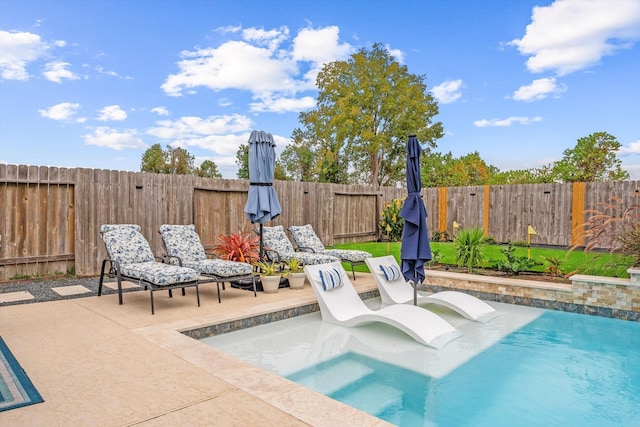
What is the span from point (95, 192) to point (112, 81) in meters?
7.17

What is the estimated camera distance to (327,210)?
12984 mm

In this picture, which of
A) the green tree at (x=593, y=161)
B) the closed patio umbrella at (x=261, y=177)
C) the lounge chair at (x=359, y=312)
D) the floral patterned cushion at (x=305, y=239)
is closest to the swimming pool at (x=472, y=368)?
the lounge chair at (x=359, y=312)

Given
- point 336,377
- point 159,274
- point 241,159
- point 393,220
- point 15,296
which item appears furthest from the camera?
point 241,159

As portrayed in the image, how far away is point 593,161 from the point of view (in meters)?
19.1

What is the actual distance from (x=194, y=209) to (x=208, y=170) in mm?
27571

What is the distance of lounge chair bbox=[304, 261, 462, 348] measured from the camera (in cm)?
470

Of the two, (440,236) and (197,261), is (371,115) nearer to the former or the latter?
(440,236)

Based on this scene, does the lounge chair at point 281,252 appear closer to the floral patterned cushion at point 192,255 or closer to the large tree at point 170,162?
the floral patterned cushion at point 192,255

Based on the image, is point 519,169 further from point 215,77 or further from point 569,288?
point 569,288

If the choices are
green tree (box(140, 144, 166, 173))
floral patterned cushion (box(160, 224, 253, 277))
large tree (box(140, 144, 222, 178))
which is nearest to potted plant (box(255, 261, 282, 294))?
floral patterned cushion (box(160, 224, 253, 277))

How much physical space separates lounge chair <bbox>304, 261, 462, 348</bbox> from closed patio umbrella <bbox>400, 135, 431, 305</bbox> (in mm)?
577

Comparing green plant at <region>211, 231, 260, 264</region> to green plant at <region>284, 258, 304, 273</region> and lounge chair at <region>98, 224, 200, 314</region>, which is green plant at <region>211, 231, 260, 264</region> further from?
lounge chair at <region>98, 224, 200, 314</region>

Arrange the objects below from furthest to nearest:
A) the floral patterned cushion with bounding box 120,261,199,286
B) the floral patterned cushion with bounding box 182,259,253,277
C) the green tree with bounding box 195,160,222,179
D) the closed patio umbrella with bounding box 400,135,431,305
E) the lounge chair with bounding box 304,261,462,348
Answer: the green tree with bounding box 195,160,222,179 → the floral patterned cushion with bounding box 182,259,253,277 → the closed patio umbrella with bounding box 400,135,431,305 → the floral patterned cushion with bounding box 120,261,199,286 → the lounge chair with bounding box 304,261,462,348

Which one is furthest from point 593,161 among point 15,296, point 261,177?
point 15,296
